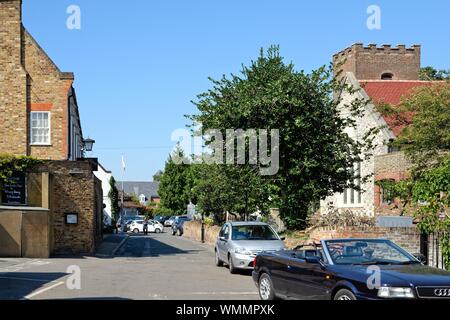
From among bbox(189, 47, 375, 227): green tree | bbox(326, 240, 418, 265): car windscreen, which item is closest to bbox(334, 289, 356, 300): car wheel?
bbox(326, 240, 418, 265): car windscreen

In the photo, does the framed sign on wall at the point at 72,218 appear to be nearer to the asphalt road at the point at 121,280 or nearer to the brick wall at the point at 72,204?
the brick wall at the point at 72,204

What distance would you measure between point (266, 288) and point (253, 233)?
7.85 m

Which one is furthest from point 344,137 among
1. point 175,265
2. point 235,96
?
A: point 175,265

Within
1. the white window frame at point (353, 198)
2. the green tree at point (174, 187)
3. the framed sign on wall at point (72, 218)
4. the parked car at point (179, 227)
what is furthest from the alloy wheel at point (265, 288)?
the green tree at point (174, 187)

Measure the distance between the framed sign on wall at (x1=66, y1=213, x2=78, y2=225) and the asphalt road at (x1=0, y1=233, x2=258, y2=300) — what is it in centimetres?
238

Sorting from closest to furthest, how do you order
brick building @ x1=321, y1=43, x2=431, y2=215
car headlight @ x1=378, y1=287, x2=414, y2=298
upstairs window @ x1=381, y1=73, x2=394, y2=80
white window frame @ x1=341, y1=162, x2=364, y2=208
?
car headlight @ x1=378, y1=287, x2=414, y2=298, brick building @ x1=321, y1=43, x2=431, y2=215, white window frame @ x1=341, y1=162, x2=364, y2=208, upstairs window @ x1=381, y1=73, x2=394, y2=80

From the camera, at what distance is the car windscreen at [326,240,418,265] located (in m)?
10.5

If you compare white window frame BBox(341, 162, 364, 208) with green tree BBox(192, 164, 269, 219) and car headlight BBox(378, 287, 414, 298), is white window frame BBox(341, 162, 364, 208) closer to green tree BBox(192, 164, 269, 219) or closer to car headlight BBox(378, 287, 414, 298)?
green tree BBox(192, 164, 269, 219)

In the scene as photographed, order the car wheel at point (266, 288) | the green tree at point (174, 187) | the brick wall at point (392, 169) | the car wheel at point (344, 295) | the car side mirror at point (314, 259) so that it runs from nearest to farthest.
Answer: the car wheel at point (344, 295) → the car side mirror at point (314, 259) → the car wheel at point (266, 288) → the brick wall at point (392, 169) → the green tree at point (174, 187)

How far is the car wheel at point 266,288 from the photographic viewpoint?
12328 millimetres

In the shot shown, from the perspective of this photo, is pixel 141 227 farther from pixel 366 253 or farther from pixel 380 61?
pixel 366 253

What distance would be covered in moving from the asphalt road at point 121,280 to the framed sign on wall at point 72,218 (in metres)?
2.38

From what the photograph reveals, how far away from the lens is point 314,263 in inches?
423

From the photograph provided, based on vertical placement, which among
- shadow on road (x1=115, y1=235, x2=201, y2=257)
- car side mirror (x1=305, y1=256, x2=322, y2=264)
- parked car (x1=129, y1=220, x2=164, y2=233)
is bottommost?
parked car (x1=129, y1=220, x2=164, y2=233)
